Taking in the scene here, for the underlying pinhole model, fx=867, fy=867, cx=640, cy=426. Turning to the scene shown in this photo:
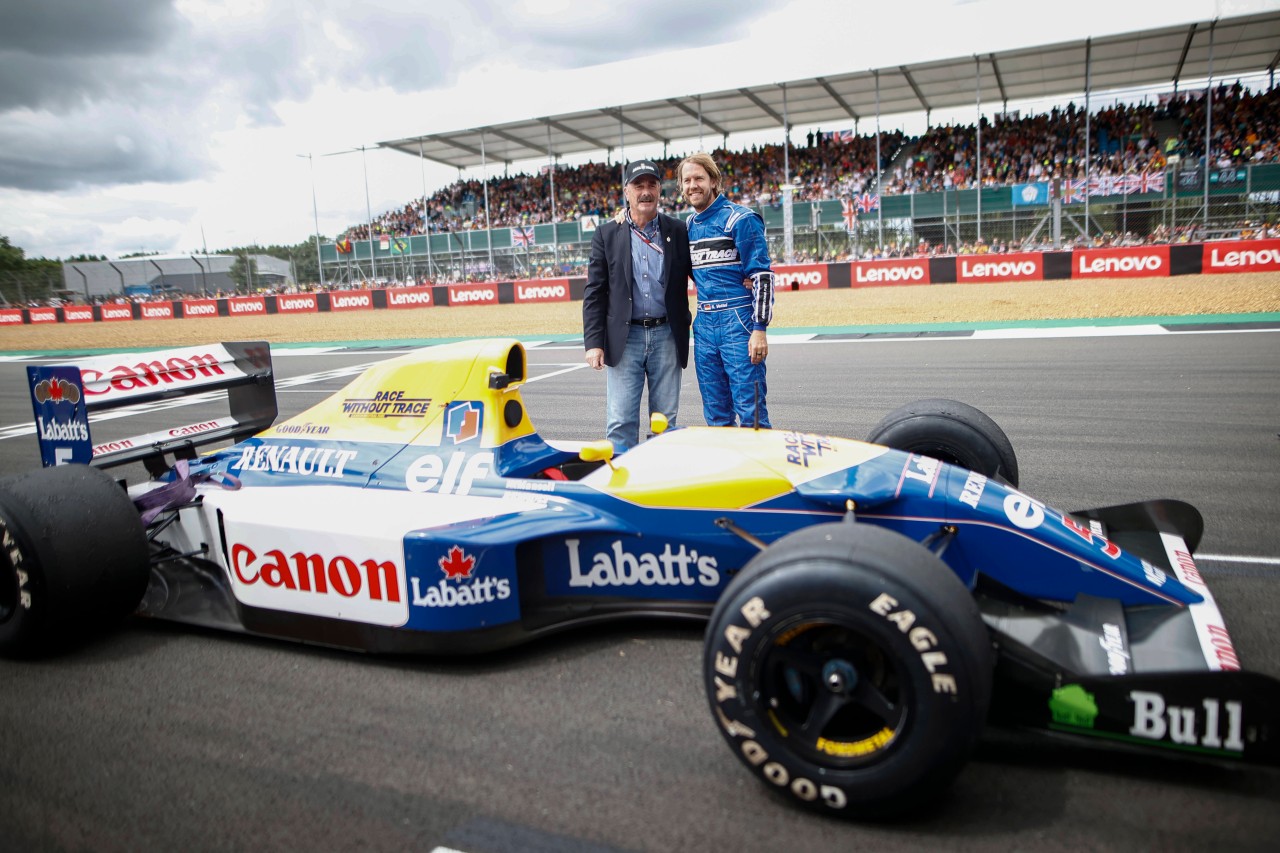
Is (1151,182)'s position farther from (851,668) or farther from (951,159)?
(851,668)

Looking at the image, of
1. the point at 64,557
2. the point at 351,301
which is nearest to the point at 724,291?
the point at 64,557

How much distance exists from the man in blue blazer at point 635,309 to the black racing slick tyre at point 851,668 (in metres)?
2.55

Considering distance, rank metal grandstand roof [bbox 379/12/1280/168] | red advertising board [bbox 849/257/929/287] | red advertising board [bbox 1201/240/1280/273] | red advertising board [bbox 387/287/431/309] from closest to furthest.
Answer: red advertising board [bbox 1201/240/1280/273]
red advertising board [bbox 849/257/929/287]
metal grandstand roof [bbox 379/12/1280/168]
red advertising board [bbox 387/287/431/309]

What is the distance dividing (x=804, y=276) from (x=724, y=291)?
49.2 feet

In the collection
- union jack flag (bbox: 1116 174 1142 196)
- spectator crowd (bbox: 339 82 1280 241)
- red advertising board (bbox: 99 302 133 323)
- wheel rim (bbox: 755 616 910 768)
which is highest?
spectator crowd (bbox: 339 82 1280 241)

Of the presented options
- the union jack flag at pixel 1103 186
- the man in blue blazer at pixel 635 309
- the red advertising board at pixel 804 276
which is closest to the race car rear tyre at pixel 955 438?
the man in blue blazer at pixel 635 309

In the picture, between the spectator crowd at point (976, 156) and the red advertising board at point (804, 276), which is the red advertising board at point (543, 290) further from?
the spectator crowd at point (976, 156)

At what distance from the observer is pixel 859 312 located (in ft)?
54.7

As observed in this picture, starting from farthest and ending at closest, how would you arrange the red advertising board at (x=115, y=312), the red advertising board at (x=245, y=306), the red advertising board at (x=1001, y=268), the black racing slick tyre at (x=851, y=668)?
the red advertising board at (x=115, y=312), the red advertising board at (x=245, y=306), the red advertising board at (x=1001, y=268), the black racing slick tyre at (x=851, y=668)

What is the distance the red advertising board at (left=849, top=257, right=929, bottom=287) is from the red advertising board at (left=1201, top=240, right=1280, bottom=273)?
16.2ft

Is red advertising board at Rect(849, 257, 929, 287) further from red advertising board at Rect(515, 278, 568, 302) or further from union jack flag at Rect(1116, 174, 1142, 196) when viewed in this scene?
red advertising board at Rect(515, 278, 568, 302)

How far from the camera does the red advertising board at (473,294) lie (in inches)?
882

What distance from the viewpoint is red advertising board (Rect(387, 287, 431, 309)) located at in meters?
23.4

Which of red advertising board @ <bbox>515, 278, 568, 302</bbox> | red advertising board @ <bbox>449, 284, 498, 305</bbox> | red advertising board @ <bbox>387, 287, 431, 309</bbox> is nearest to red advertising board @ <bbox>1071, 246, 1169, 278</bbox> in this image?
red advertising board @ <bbox>515, 278, 568, 302</bbox>
